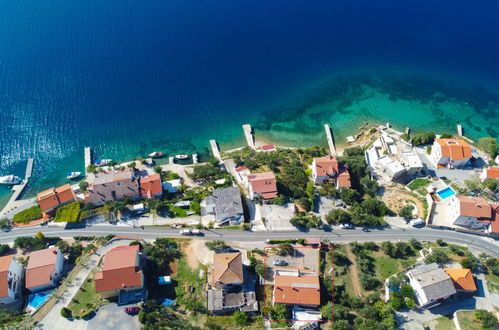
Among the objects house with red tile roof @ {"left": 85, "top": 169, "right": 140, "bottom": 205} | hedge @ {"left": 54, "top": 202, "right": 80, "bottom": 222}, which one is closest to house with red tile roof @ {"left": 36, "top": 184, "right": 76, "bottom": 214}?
hedge @ {"left": 54, "top": 202, "right": 80, "bottom": 222}

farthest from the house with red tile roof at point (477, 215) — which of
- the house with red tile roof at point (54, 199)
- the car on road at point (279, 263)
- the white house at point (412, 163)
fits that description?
the house with red tile roof at point (54, 199)

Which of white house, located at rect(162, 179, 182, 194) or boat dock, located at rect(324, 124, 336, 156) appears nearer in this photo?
white house, located at rect(162, 179, 182, 194)

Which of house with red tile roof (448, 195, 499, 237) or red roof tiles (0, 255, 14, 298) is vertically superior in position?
house with red tile roof (448, 195, 499, 237)

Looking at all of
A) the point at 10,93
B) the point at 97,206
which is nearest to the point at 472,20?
the point at 97,206

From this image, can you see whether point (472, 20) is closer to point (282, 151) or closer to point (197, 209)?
point (282, 151)

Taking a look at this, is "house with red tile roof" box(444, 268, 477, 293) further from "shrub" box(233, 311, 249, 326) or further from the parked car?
the parked car

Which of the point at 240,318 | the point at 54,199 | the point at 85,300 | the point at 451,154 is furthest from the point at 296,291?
the point at 54,199
